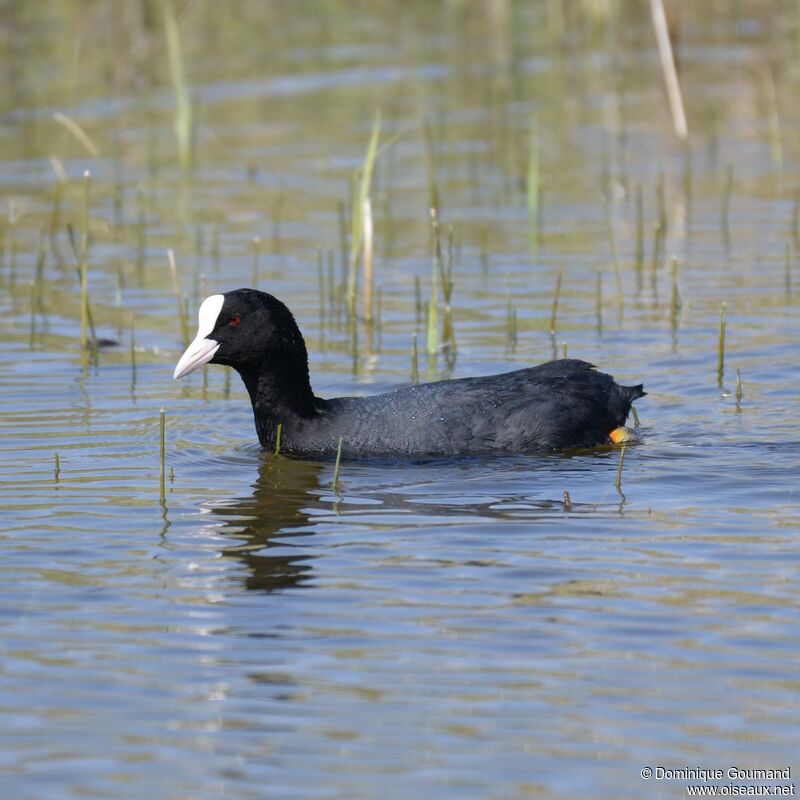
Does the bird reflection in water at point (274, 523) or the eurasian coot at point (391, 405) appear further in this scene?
the eurasian coot at point (391, 405)

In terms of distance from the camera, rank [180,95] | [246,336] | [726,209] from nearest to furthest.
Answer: [246,336] → [726,209] → [180,95]

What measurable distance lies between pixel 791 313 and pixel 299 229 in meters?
4.15

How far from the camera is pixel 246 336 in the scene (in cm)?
793

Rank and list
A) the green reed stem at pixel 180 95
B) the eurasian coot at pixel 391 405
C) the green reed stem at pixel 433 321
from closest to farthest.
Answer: the eurasian coot at pixel 391 405
the green reed stem at pixel 433 321
the green reed stem at pixel 180 95

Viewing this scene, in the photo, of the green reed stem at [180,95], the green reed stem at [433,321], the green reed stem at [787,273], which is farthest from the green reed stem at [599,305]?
the green reed stem at [180,95]

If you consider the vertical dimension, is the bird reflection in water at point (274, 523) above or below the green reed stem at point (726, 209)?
below

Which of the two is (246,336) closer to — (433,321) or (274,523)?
(274,523)

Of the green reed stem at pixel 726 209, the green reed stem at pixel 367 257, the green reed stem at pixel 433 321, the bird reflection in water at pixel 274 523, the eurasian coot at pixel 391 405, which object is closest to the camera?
the bird reflection in water at pixel 274 523

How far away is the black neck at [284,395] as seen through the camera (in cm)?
800

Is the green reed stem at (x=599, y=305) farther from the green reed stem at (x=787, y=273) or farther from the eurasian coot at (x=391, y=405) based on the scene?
the eurasian coot at (x=391, y=405)

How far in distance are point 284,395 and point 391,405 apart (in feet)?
1.66

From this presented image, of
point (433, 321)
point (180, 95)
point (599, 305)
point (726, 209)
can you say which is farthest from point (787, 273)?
point (180, 95)

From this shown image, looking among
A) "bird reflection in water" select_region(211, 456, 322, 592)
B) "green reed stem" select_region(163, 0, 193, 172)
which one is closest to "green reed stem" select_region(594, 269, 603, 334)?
"bird reflection in water" select_region(211, 456, 322, 592)

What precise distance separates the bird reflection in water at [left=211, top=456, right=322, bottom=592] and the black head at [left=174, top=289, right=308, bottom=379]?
469 mm
